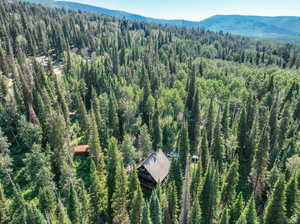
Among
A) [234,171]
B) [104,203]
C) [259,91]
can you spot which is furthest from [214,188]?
[259,91]

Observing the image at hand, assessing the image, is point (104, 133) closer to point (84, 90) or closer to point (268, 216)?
point (84, 90)

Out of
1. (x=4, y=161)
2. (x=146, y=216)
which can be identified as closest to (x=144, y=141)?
(x=146, y=216)

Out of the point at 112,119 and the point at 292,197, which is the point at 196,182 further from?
the point at 112,119

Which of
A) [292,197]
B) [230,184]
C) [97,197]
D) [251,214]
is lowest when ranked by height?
[97,197]

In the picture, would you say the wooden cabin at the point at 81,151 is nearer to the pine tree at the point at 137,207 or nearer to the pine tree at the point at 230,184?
the pine tree at the point at 137,207

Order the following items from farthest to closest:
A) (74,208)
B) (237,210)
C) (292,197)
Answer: (292,197) → (237,210) → (74,208)

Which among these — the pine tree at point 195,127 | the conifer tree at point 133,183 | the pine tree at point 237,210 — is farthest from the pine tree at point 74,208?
the pine tree at point 195,127
